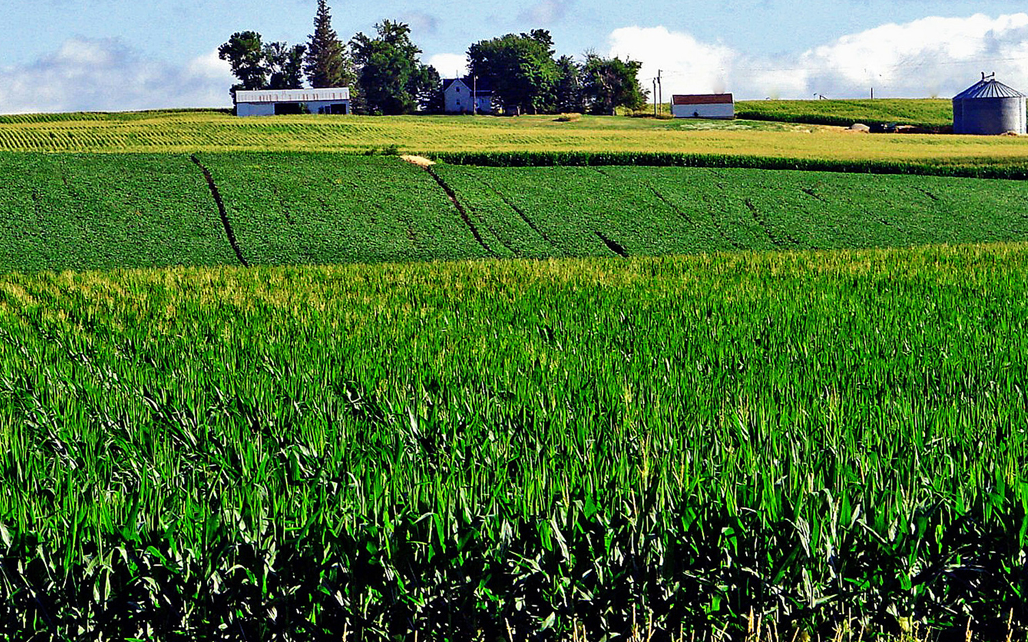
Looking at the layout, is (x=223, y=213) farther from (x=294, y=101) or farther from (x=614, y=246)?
(x=294, y=101)

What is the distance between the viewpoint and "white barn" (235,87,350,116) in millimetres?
116312

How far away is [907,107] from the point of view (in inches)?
4843

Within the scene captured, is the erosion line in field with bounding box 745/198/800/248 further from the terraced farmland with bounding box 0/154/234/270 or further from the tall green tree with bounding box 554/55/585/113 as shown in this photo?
the tall green tree with bounding box 554/55/585/113

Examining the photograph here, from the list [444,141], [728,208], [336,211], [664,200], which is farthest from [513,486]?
[444,141]

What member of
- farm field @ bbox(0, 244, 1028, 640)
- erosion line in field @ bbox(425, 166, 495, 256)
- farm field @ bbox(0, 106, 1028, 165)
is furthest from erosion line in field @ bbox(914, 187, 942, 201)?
farm field @ bbox(0, 244, 1028, 640)

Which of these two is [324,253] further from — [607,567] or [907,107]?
[907,107]

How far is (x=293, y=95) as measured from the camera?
11900 centimetres

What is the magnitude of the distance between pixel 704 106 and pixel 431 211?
90669 mm

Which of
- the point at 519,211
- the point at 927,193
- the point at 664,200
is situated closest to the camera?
the point at 519,211

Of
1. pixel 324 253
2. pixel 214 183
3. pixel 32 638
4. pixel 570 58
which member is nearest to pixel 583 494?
pixel 32 638

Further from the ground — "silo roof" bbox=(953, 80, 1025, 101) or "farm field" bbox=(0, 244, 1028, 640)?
"silo roof" bbox=(953, 80, 1025, 101)

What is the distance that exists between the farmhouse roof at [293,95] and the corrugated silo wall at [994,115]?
62988 millimetres

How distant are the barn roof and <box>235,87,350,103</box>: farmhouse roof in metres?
39.1

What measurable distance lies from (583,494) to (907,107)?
419 ft
